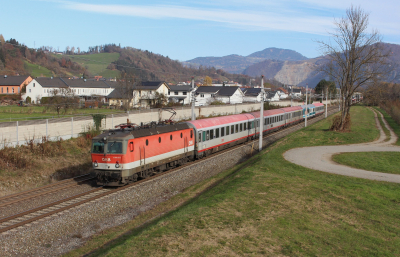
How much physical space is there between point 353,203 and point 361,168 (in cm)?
793

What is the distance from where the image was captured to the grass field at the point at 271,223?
986cm

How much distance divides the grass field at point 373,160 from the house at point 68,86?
6445cm

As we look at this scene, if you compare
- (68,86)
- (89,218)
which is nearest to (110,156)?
(89,218)

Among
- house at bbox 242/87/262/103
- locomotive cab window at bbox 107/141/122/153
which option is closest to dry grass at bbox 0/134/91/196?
locomotive cab window at bbox 107/141/122/153

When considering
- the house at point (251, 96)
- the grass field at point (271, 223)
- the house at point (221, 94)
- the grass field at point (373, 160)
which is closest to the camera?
the grass field at point (271, 223)

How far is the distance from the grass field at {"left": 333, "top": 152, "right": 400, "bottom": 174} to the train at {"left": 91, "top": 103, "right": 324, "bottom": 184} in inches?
396

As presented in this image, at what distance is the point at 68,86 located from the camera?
85312 millimetres

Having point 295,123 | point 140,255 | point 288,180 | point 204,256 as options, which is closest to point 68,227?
point 140,255

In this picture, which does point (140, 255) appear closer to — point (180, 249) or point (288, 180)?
point (180, 249)

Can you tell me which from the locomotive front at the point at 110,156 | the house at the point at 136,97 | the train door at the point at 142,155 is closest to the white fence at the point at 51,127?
the locomotive front at the point at 110,156

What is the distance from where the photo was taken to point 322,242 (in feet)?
34.1

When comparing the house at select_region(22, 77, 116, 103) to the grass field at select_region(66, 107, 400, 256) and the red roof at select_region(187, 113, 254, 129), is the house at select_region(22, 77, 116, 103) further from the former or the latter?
the grass field at select_region(66, 107, 400, 256)

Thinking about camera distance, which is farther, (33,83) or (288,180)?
(33,83)

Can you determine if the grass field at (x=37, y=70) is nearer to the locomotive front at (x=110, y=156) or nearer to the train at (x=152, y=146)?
the train at (x=152, y=146)
